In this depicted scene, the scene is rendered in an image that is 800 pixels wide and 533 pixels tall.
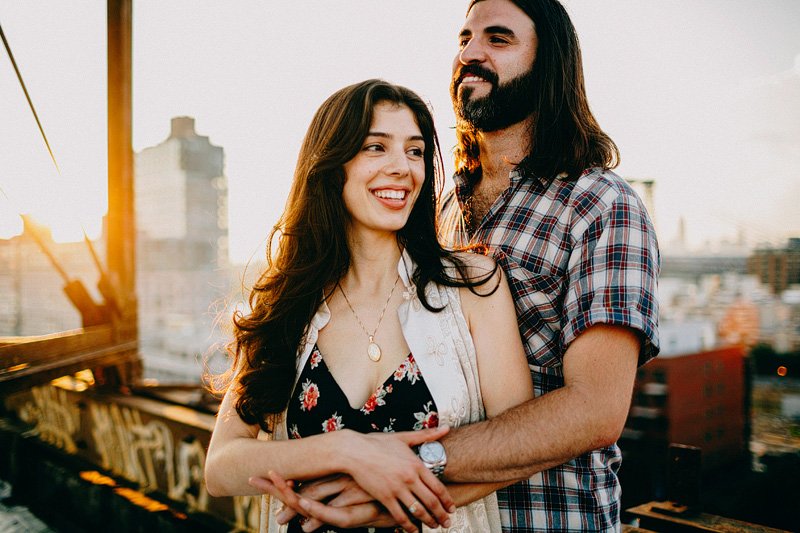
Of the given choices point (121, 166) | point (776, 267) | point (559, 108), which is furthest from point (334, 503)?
point (776, 267)

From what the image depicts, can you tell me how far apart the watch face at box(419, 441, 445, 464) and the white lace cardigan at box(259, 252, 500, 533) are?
0.37ft

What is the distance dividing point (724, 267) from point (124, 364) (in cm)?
2666

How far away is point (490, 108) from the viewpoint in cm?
186

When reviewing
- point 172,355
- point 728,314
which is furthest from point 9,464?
point 172,355

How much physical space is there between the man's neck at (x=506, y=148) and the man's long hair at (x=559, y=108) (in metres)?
0.03

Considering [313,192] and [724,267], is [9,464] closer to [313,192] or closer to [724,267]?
[313,192]

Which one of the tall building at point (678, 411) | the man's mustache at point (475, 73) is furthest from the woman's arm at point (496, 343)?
the tall building at point (678, 411)

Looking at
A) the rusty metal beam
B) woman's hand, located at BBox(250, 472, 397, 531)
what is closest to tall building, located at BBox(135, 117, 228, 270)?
the rusty metal beam

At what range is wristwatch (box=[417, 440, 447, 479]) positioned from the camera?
1.34 metres

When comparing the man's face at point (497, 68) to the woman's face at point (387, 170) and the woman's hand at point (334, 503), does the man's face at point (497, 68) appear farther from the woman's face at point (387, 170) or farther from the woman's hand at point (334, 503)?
the woman's hand at point (334, 503)

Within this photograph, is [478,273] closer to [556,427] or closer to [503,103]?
[556,427]

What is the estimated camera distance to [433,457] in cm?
134

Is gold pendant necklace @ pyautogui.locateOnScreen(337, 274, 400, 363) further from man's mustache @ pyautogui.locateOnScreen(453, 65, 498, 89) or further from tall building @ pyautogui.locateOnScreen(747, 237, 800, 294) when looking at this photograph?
tall building @ pyautogui.locateOnScreen(747, 237, 800, 294)

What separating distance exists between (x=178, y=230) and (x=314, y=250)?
7443cm
